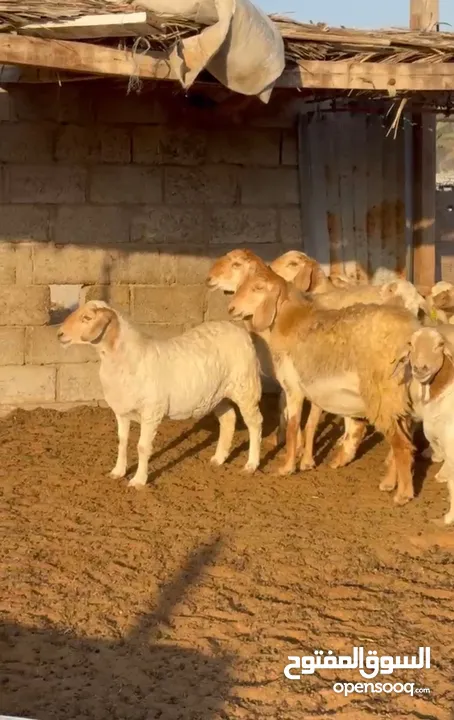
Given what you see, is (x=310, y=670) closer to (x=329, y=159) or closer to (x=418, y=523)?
(x=418, y=523)

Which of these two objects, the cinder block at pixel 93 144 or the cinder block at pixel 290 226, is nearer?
the cinder block at pixel 93 144


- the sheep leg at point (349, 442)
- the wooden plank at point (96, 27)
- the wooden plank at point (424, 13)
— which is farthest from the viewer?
the wooden plank at point (424, 13)

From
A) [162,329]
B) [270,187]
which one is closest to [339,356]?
[162,329]

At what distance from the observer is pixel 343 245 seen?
1016cm

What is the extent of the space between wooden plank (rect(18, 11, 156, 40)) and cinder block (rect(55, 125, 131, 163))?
3.04m

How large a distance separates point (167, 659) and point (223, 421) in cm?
357

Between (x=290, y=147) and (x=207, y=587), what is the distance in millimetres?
5786

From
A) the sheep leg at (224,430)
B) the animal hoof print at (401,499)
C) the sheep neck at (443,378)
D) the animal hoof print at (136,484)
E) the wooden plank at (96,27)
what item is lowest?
the animal hoof print at (401,499)

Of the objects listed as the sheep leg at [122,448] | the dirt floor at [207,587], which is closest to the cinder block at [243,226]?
the dirt floor at [207,587]

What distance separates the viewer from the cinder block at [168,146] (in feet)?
31.2

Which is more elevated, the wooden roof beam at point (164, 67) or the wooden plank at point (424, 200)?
the wooden roof beam at point (164, 67)

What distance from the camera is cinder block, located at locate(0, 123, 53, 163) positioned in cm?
908

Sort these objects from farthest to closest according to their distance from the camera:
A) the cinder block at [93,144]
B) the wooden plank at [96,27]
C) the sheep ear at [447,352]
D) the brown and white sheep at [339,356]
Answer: the cinder block at [93,144] < the brown and white sheep at [339,356] < the sheep ear at [447,352] < the wooden plank at [96,27]

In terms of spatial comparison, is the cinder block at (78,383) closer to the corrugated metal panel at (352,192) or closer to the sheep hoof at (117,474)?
the sheep hoof at (117,474)
